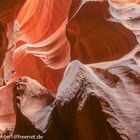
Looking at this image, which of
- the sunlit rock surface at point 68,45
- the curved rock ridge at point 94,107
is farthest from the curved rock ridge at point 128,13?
the curved rock ridge at point 94,107

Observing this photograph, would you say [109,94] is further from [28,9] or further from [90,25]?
[28,9]

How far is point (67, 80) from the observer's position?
3.59 m

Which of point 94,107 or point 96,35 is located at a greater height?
point 96,35

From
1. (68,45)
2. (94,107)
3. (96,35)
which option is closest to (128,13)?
(96,35)

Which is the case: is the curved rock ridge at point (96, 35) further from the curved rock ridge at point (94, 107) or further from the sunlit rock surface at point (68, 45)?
the curved rock ridge at point (94, 107)

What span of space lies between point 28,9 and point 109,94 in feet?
4.88

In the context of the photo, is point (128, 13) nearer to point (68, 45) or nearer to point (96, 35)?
point (96, 35)

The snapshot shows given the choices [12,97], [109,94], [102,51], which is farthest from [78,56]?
[12,97]

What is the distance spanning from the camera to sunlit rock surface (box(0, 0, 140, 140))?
348 cm

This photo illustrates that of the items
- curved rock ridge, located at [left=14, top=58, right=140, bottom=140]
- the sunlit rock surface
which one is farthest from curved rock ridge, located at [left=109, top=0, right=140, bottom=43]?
curved rock ridge, located at [left=14, top=58, right=140, bottom=140]

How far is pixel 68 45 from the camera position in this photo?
382cm

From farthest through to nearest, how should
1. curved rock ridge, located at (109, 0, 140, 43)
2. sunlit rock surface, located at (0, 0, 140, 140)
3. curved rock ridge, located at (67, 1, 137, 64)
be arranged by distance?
curved rock ridge, located at (109, 0, 140, 43) → curved rock ridge, located at (67, 1, 137, 64) → sunlit rock surface, located at (0, 0, 140, 140)

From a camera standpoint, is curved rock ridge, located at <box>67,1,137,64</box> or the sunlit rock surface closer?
the sunlit rock surface

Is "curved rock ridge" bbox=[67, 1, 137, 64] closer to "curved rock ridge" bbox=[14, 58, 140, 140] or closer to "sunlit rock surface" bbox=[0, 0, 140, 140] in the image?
"sunlit rock surface" bbox=[0, 0, 140, 140]
